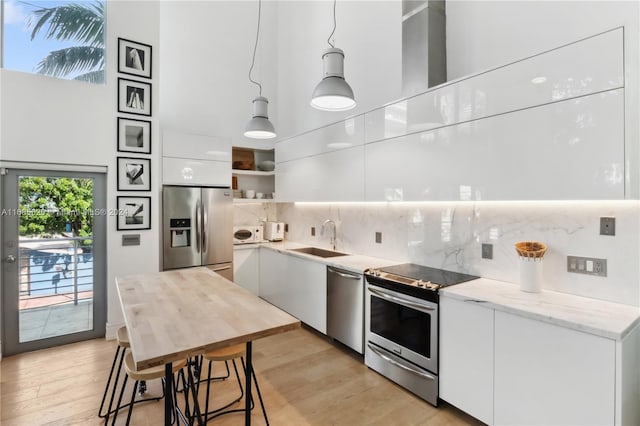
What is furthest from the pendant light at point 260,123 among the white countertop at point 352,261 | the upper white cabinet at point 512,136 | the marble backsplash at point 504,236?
the white countertop at point 352,261

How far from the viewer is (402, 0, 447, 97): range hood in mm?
2744

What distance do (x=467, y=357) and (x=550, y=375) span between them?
0.47 metres

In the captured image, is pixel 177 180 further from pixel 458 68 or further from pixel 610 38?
pixel 610 38

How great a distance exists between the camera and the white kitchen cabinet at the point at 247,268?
14.6 feet

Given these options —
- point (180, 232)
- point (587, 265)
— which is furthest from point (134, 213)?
point (587, 265)

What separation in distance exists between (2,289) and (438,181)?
4.22 meters

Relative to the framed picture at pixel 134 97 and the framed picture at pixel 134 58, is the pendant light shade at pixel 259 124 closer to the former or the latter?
the framed picture at pixel 134 97

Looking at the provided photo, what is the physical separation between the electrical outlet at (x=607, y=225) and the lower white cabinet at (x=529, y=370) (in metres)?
0.58

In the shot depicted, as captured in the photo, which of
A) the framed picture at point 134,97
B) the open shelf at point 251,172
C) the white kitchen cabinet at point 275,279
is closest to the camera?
the framed picture at point 134,97

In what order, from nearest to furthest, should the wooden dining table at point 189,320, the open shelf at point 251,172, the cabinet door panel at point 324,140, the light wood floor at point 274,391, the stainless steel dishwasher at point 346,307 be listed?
the wooden dining table at point 189,320 → the light wood floor at point 274,391 → the stainless steel dishwasher at point 346,307 → the cabinet door panel at point 324,140 → the open shelf at point 251,172

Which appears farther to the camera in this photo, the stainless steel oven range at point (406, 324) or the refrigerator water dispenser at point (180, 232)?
the refrigerator water dispenser at point (180, 232)

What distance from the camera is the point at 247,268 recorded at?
4547 mm

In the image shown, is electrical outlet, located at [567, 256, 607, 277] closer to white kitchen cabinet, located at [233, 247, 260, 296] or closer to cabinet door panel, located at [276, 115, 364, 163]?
cabinet door panel, located at [276, 115, 364, 163]

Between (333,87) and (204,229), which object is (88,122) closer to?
(204,229)
